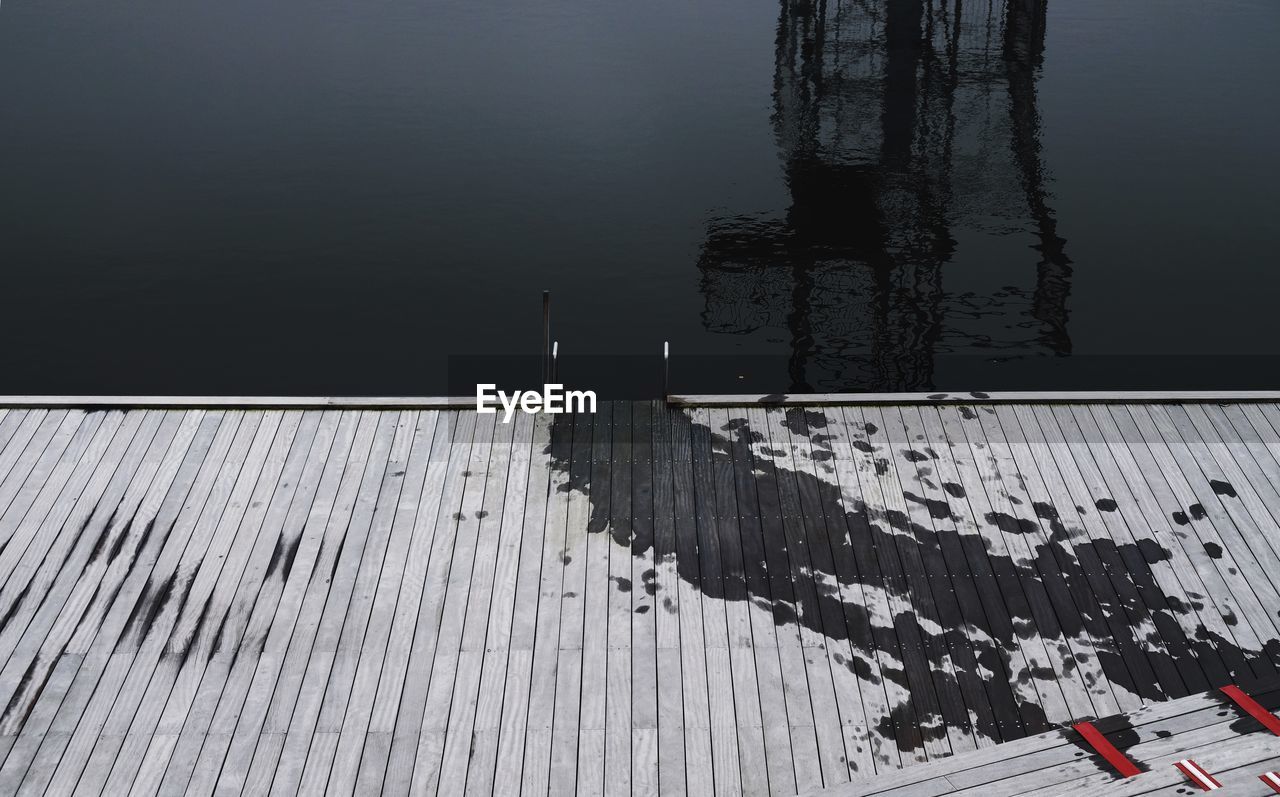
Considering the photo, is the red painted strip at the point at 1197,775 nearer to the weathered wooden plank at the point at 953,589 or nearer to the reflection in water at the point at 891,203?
the weathered wooden plank at the point at 953,589

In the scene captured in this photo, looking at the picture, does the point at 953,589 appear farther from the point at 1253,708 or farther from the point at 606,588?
the point at 606,588

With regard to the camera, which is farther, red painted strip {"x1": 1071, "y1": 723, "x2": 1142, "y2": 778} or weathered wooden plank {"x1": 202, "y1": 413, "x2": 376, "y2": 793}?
weathered wooden plank {"x1": 202, "y1": 413, "x2": 376, "y2": 793}

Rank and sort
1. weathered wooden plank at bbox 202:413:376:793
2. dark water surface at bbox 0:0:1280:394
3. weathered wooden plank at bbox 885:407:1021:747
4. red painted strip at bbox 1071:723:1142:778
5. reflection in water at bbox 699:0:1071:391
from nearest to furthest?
red painted strip at bbox 1071:723:1142:778 < weathered wooden plank at bbox 202:413:376:793 < weathered wooden plank at bbox 885:407:1021:747 < dark water surface at bbox 0:0:1280:394 < reflection in water at bbox 699:0:1071:391

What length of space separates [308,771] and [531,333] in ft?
32.7

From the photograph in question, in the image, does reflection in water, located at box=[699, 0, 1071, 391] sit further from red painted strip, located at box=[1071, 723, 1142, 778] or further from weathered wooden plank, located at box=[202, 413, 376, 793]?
red painted strip, located at box=[1071, 723, 1142, 778]

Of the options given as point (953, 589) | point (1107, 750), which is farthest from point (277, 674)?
point (1107, 750)

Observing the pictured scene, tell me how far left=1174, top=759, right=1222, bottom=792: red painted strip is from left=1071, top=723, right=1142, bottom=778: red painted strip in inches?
9.1

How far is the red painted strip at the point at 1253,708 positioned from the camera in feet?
20.7

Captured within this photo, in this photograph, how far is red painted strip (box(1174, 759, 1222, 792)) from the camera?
19.0 ft

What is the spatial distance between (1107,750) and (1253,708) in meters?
1.00

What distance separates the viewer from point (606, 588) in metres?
7.60

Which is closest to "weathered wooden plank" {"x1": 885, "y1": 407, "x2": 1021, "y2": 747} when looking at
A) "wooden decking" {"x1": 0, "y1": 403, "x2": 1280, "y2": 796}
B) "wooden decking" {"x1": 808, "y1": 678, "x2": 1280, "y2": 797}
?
"wooden decking" {"x1": 0, "y1": 403, "x2": 1280, "y2": 796}

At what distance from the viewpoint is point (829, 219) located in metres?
18.5

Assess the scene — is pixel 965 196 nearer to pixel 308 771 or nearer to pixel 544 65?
pixel 544 65
